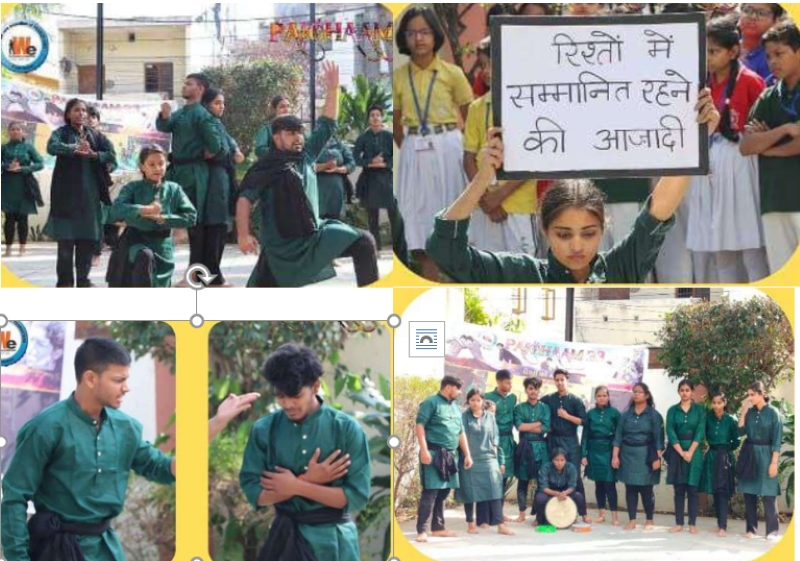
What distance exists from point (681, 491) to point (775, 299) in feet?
2.27

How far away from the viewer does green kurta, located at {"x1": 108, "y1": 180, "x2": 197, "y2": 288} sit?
4.24 meters

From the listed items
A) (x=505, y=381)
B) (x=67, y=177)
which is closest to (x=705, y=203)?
(x=505, y=381)

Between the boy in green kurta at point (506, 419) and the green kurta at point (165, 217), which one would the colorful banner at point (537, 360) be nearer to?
the boy in green kurta at point (506, 419)

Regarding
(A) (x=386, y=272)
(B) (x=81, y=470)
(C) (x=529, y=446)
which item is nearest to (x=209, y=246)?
(A) (x=386, y=272)

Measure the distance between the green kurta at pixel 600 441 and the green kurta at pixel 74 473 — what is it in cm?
135

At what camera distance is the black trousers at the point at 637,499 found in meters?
4.26

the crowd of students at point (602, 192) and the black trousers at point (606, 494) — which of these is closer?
the crowd of students at point (602, 192)

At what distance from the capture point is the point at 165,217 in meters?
4.24

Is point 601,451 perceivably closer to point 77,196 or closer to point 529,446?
point 529,446

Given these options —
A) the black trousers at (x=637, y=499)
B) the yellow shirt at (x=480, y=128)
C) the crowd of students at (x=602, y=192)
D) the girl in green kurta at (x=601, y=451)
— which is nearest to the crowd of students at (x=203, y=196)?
the crowd of students at (x=602, y=192)

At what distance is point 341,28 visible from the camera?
4.19 meters

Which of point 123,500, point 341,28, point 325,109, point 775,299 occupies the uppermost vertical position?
point 341,28

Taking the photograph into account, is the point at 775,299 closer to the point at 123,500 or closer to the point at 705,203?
the point at 705,203

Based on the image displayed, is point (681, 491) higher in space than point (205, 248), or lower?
lower
